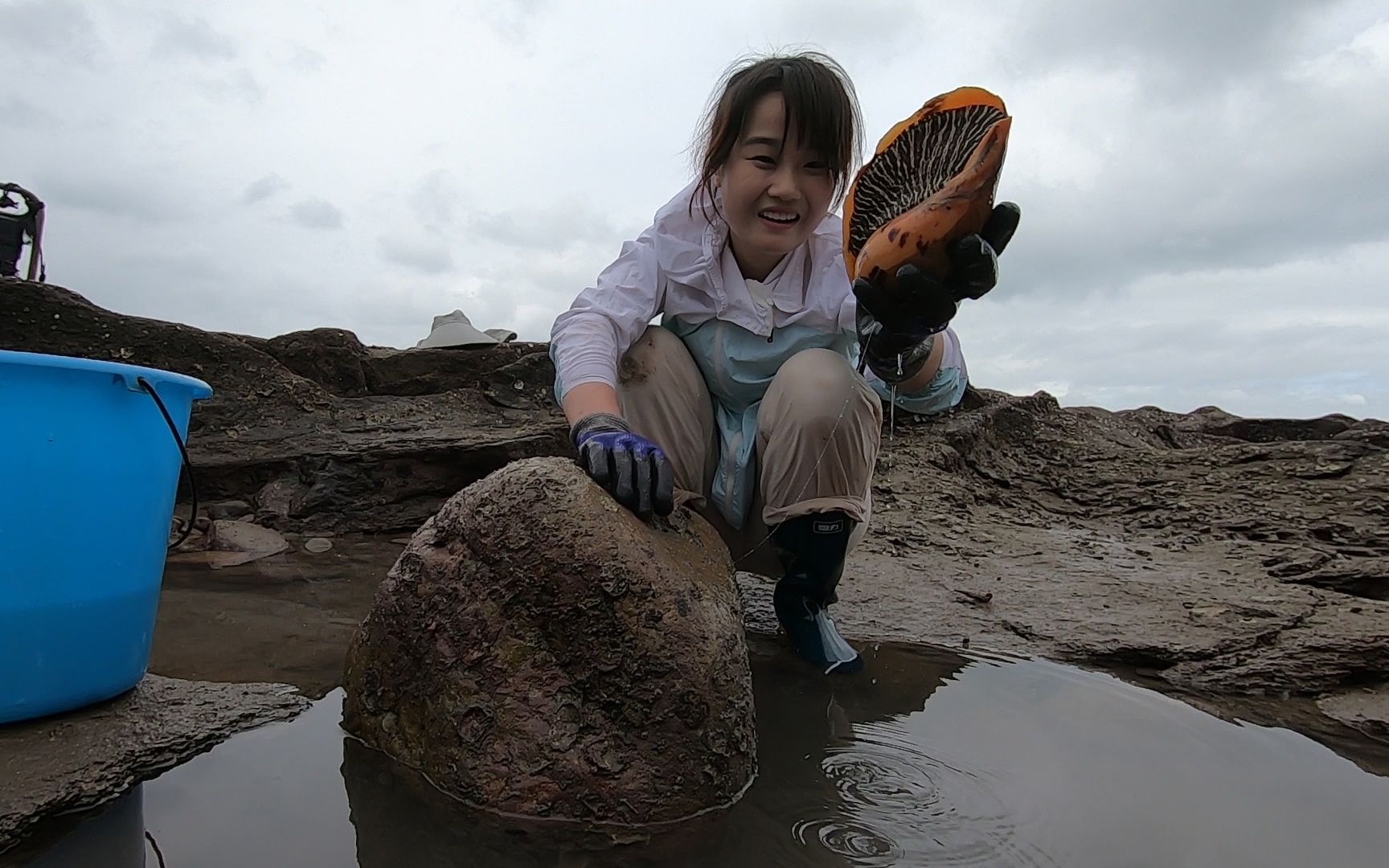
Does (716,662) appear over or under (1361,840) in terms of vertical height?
over

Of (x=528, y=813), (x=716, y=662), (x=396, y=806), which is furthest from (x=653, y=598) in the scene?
(x=396, y=806)

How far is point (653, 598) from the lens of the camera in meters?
1.64

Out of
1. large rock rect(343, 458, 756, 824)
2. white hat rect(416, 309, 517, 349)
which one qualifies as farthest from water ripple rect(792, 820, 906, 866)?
white hat rect(416, 309, 517, 349)

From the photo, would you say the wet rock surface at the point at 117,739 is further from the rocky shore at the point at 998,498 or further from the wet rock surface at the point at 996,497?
the wet rock surface at the point at 996,497

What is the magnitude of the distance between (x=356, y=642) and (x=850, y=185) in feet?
4.99

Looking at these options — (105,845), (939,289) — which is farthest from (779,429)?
(105,845)

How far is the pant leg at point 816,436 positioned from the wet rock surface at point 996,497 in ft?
2.07

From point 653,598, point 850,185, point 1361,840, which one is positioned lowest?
point 1361,840

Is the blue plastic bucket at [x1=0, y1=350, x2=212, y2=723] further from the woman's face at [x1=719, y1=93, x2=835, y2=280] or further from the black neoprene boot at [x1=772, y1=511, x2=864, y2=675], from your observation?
the black neoprene boot at [x1=772, y1=511, x2=864, y2=675]

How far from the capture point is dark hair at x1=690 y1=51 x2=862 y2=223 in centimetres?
211

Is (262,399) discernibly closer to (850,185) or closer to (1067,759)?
(850,185)

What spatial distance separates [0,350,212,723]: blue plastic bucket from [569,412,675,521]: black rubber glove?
84 cm

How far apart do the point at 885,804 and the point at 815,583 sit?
31.5 inches

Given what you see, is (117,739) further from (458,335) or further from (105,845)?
(458,335)
